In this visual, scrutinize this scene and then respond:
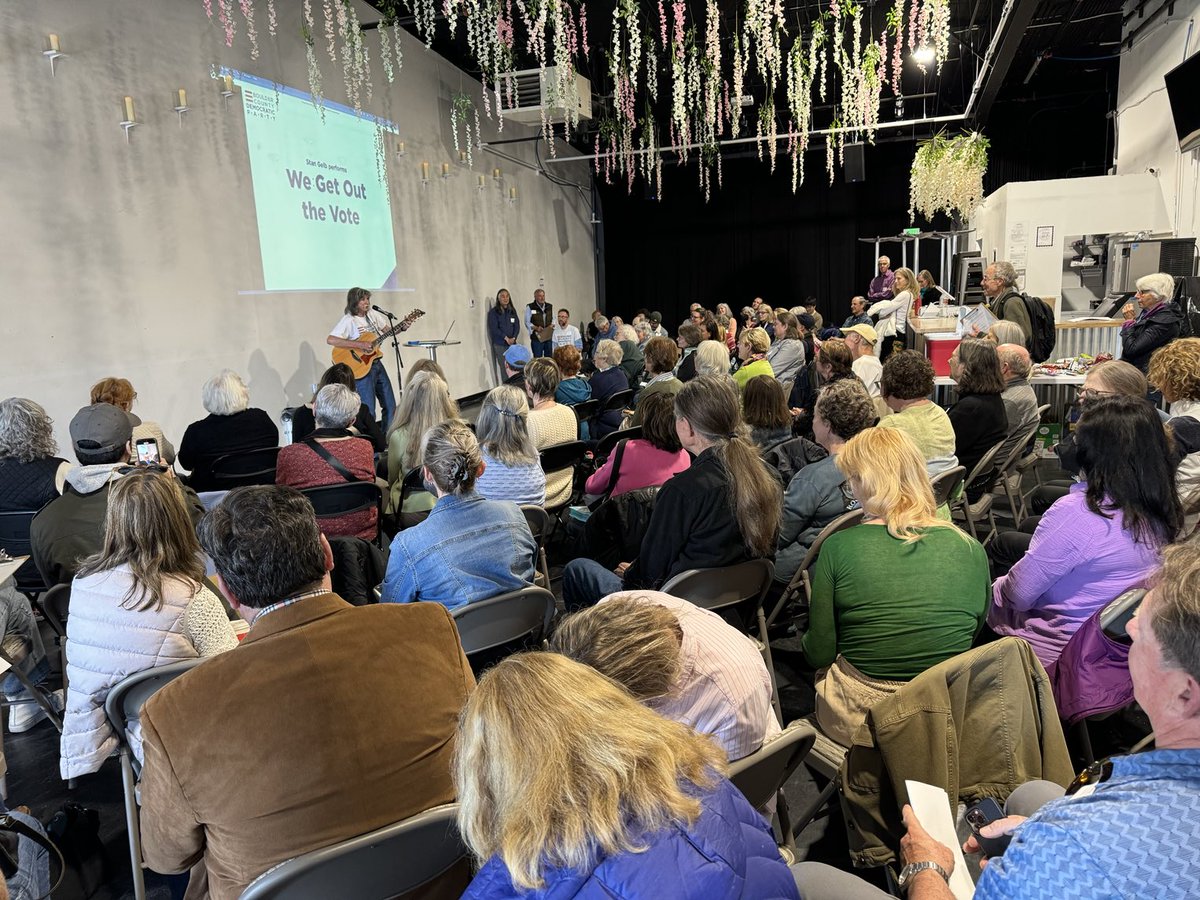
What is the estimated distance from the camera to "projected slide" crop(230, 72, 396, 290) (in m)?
7.71

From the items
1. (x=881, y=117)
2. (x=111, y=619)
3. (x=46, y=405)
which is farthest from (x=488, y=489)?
(x=881, y=117)

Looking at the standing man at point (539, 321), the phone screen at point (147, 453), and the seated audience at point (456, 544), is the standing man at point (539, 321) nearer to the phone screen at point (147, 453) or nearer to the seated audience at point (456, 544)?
the phone screen at point (147, 453)

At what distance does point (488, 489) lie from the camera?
12.4 ft

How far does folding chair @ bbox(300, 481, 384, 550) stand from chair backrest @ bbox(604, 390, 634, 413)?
9.34ft

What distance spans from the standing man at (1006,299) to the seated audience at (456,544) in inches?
232

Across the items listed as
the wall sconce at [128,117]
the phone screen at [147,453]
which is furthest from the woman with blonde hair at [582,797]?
the wall sconce at [128,117]

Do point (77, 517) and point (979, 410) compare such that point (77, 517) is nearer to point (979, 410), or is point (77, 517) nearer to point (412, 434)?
point (412, 434)

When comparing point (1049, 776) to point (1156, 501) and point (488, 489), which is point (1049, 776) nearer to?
point (1156, 501)

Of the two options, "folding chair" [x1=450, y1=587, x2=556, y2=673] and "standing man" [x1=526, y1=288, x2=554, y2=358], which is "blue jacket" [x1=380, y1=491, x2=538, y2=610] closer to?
"folding chair" [x1=450, y1=587, x2=556, y2=673]

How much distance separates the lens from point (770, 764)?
1.50 m

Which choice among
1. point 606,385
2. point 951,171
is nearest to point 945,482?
point 606,385

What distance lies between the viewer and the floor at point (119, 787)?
238cm

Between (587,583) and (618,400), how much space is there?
3.25 m

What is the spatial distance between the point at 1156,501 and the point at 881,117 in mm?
15862
